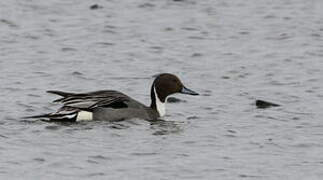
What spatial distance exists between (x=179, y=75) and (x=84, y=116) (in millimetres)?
3251

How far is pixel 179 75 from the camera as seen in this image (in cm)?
1662

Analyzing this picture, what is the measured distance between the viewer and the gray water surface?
11.4m

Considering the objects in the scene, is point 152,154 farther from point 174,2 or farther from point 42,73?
point 174,2

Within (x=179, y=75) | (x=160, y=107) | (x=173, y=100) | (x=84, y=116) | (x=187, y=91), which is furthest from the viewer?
(x=179, y=75)

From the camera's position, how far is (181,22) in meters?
20.3

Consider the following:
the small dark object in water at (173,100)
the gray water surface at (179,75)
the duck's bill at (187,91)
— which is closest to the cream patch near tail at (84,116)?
the gray water surface at (179,75)

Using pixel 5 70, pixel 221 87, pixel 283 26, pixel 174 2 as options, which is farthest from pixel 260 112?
pixel 174 2

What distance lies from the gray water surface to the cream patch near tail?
191 millimetres

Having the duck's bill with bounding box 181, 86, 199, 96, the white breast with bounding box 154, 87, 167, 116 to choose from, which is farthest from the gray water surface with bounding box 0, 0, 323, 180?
the duck's bill with bounding box 181, 86, 199, 96

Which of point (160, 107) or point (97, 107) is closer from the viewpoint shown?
point (97, 107)

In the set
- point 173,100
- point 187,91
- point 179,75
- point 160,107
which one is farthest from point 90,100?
point 179,75

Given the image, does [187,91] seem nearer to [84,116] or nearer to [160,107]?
[160,107]

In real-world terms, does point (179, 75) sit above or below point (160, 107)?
below

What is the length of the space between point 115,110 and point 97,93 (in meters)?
0.29
